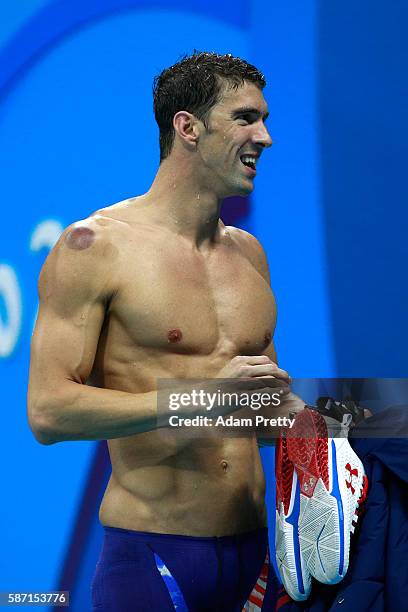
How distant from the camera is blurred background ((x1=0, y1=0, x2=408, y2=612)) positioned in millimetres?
2750

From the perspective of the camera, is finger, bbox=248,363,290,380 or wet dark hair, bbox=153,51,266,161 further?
wet dark hair, bbox=153,51,266,161

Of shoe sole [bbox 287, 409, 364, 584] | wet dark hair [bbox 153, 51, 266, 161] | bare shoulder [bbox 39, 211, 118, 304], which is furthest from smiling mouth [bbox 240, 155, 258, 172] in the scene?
shoe sole [bbox 287, 409, 364, 584]

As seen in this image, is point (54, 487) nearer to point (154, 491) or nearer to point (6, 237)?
point (6, 237)

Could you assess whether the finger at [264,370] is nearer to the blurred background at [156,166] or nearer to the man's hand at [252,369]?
the man's hand at [252,369]

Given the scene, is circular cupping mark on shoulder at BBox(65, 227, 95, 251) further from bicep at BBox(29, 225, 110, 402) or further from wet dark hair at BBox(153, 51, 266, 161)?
wet dark hair at BBox(153, 51, 266, 161)

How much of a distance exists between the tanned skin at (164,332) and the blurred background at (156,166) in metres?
0.66

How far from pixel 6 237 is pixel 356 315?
0.90 m

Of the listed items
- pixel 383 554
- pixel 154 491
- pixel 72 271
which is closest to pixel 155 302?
pixel 72 271

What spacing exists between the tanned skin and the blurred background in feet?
2.15

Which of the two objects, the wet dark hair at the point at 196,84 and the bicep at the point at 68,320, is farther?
the wet dark hair at the point at 196,84

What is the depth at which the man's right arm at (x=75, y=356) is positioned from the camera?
A: 1892 mm

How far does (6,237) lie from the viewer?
2.75 m

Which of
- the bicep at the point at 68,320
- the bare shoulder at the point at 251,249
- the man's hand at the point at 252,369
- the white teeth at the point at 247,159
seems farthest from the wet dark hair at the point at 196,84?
the man's hand at the point at 252,369

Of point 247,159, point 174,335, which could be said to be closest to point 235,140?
point 247,159
